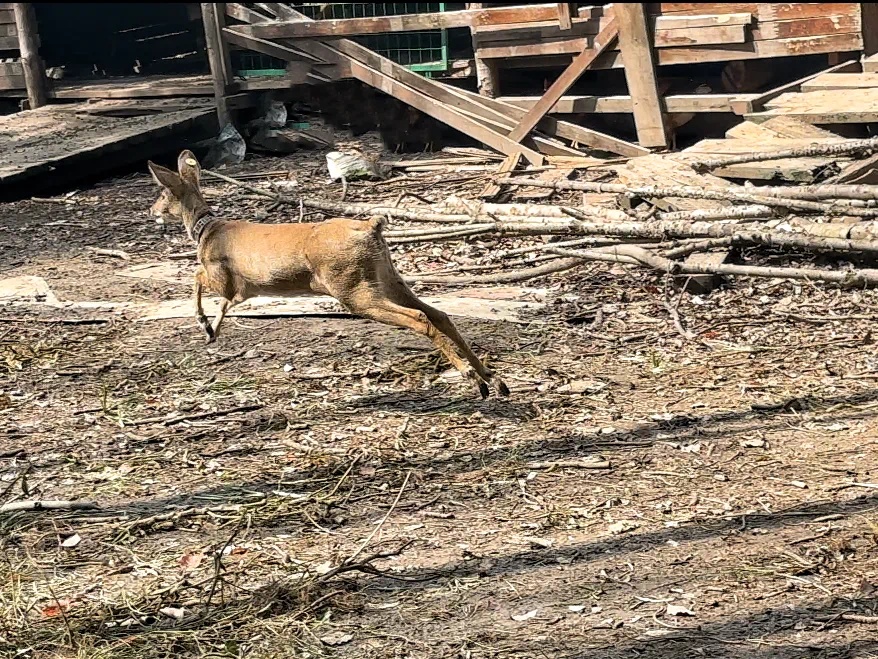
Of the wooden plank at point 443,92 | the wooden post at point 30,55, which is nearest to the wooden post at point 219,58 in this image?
the wooden plank at point 443,92

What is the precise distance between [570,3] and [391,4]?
255 cm

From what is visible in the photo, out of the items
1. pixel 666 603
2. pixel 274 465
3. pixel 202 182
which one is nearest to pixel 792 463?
pixel 666 603

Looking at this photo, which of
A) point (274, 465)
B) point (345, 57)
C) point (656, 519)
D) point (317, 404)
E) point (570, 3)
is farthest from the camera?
point (345, 57)

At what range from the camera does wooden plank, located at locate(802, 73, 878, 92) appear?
391 inches

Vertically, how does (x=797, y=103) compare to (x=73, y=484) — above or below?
above

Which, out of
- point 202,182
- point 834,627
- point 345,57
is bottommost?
point 834,627

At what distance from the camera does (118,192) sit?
12.9m

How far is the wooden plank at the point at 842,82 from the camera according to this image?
9.92 m

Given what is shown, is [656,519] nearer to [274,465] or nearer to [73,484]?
[274,465]

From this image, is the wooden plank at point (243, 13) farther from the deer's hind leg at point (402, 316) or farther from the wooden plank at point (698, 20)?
the deer's hind leg at point (402, 316)

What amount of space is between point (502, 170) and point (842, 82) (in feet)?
11.4

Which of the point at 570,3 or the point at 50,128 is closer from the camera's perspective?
the point at 570,3

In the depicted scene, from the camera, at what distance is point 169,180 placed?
739cm

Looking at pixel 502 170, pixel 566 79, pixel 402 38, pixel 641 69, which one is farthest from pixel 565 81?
pixel 402 38
